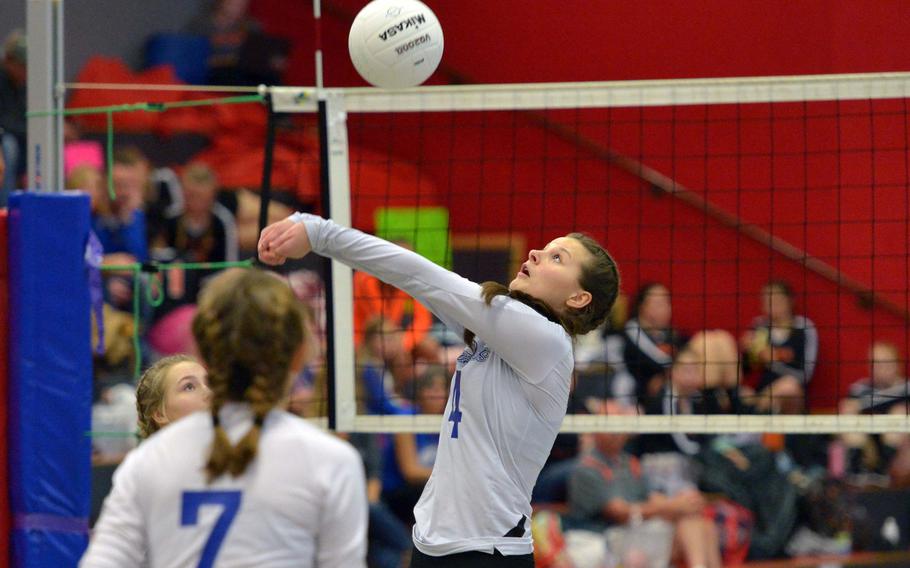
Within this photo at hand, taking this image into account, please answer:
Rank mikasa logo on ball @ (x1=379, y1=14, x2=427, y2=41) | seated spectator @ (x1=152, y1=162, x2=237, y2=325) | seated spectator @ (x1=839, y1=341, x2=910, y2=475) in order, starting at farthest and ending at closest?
1. seated spectator @ (x1=839, y1=341, x2=910, y2=475)
2. seated spectator @ (x1=152, y1=162, x2=237, y2=325)
3. mikasa logo on ball @ (x1=379, y1=14, x2=427, y2=41)

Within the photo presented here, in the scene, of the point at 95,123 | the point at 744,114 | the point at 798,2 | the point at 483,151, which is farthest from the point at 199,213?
the point at 798,2

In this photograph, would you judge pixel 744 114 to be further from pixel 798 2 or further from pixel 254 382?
pixel 254 382

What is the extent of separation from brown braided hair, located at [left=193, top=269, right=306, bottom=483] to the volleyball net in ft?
17.2

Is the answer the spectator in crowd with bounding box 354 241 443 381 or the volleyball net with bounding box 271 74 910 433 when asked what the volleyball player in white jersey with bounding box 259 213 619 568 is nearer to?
the spectator in crowd with bounding box 354 241 443 381

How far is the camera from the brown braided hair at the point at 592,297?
358cm

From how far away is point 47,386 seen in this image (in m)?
4.87

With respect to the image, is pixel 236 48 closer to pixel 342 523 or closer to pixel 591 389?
pixel 591 389

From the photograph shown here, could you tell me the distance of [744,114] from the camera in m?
9.27

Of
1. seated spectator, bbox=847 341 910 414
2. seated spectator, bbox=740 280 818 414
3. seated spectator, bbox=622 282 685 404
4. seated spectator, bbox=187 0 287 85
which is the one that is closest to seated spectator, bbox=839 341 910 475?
seated spectator, bbox=847 341 910 414

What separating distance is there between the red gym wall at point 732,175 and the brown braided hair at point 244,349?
261 inches

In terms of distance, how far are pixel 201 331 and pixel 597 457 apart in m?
5.39

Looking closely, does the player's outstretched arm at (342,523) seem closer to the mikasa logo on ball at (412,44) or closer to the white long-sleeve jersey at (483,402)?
the white long-sleeve jersey at (483,402)

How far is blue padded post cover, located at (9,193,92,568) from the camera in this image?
15.9ft

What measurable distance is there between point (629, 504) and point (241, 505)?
5398 mm
